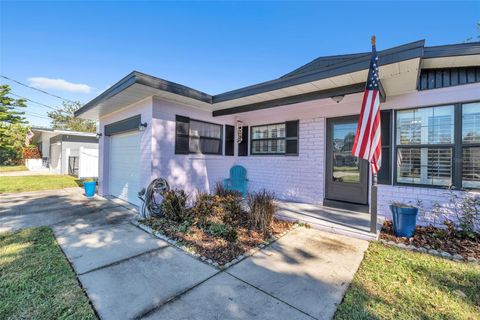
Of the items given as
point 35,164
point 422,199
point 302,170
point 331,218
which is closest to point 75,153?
point 35,164

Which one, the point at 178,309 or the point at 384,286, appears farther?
the point at 384,286

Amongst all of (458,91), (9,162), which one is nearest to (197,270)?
(458,91)

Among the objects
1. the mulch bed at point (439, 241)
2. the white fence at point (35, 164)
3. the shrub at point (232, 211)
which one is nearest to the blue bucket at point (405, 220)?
the mulch bed at point (439, 241)

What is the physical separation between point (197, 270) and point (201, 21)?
7.92 metres

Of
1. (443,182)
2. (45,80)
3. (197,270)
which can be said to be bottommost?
(197,270)

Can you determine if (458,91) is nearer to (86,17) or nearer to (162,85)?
(162,85)

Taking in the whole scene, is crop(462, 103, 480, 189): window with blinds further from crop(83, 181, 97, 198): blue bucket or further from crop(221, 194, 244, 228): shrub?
crop(83, 181, 97, 198): blue bucket

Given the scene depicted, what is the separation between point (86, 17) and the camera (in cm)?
771

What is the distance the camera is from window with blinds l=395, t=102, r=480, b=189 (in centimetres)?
394

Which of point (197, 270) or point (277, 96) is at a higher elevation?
point (277, 96)

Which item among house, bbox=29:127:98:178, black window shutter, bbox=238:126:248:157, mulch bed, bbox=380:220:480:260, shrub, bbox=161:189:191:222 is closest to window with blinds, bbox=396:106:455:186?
mulch bed, bbox=380:220:480:260

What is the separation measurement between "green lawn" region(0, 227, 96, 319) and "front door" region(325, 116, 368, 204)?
5.35 m

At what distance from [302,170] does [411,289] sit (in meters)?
3.89

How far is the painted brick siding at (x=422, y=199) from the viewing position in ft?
13.5
